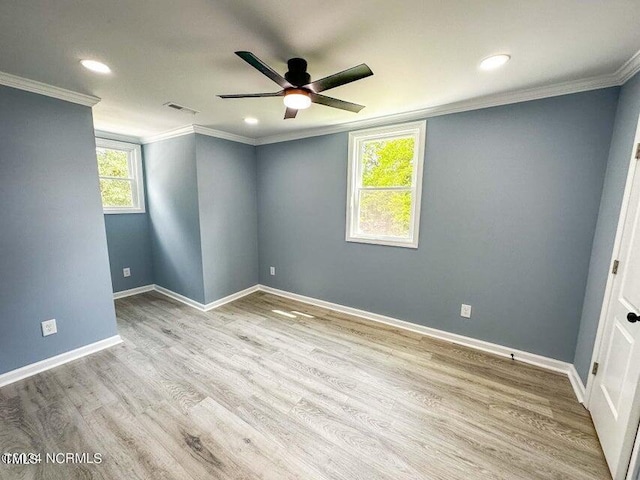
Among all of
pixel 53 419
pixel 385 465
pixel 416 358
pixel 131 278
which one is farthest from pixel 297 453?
pixel 131 278

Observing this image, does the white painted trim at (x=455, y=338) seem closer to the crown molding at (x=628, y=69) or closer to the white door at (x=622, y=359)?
the white door at (x=622, y=359)

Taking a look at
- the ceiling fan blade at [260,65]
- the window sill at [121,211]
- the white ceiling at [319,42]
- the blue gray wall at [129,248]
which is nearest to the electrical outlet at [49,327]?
the blue gray wall at [129,248]

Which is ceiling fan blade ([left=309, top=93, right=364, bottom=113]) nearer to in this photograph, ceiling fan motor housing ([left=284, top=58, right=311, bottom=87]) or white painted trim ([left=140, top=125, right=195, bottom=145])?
ceiling fan motor housing ([left=284, top=58, right=311, bottom=87])

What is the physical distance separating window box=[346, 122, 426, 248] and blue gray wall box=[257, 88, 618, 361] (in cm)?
11

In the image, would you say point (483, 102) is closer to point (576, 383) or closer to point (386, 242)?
point (386, 242)

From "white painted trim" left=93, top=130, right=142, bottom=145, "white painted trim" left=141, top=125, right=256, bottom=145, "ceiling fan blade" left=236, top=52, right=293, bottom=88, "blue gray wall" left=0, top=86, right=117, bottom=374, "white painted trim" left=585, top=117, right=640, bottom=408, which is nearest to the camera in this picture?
"ceiling fan blade" left=236, top=52, right=293, bottom=88

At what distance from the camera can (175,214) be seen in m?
3.67

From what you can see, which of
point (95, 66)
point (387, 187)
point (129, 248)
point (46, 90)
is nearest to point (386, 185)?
point (387, 187)

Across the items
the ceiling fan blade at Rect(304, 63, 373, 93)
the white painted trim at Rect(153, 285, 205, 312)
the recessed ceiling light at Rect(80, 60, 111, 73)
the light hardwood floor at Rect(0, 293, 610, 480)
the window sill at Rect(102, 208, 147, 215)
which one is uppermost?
the recessed ceiling light at Rect(80, 60, 111, 73)

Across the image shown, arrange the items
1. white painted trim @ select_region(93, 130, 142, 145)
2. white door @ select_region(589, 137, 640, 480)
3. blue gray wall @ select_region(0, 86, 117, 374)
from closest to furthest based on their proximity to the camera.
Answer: white door @ select_region(589, 137, 640, 480)
blue gray wall @ select_region(0, 86, 117, 374)
white painted trim @ select_region(93, 130, 142, 145)

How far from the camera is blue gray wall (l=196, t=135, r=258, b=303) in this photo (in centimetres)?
342

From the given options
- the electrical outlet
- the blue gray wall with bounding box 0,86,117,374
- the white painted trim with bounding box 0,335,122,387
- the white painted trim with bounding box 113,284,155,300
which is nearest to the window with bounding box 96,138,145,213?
the white painted trim with bounding box 113,284,155,300

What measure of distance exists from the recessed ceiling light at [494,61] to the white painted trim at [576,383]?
2486 millimetres

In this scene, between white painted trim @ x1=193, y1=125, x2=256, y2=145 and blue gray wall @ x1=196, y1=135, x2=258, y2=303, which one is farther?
blue gray wall @ x1=196, y1=135, x2=258, y2=303
